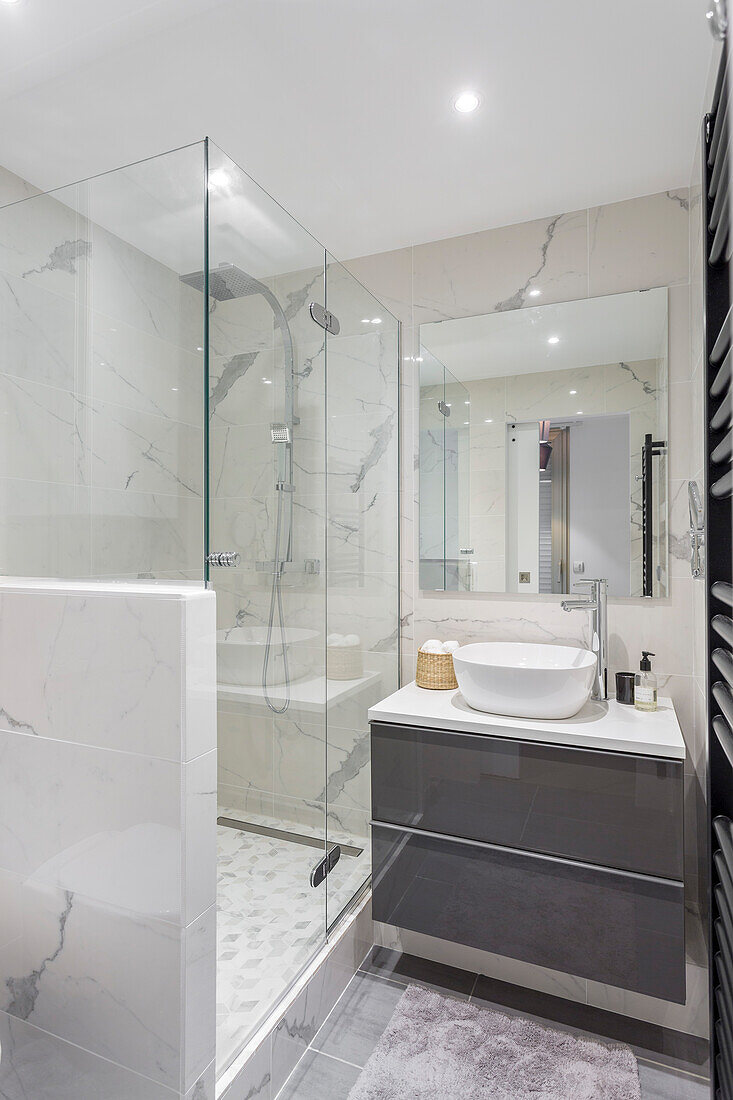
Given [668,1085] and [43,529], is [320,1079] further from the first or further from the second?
[43,529]

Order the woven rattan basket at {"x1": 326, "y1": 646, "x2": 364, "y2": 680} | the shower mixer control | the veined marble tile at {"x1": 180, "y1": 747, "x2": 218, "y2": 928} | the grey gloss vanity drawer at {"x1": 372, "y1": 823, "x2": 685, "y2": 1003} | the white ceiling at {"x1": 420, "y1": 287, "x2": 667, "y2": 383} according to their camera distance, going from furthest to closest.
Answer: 1. the white ceiling at {"x1": 420, "y1": 287, "x2": 667, "y2": 383}
2. the woven rattan basket at {"x1": 326, "y1": 646, "x2": 364, "y2": 680}
3. the grey gloss vanity drawer at {"x1": 372, "y1": 823, "x2": 685, "y2": 1003}
4. the shower mixer control
5. the veined marble tile at {"x1": 180, "y1": 747, "x2": 218, "y2": 928}

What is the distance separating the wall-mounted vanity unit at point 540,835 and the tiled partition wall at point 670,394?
0.24 m

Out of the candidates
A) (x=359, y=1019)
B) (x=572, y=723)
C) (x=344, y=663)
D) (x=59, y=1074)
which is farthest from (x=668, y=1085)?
(x=59, y=1074)

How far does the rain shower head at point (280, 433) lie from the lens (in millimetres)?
1599

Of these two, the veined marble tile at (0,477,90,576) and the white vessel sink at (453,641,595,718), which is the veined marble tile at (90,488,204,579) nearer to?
the veined marble tile at (0,477,90,576)

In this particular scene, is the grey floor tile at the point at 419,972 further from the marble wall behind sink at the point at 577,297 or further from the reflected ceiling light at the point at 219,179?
the reflected ceiling light at the point at 219,179

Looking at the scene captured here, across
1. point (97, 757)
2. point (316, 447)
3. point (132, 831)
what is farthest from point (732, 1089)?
point (316, 447)

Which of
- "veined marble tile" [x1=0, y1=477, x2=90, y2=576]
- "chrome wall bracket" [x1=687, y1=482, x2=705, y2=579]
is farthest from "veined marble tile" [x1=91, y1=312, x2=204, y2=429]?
"chrome wall bracket" [x1=687, y1=482, x2=705, y2=579]

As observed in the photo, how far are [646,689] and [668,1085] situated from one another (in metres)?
0.99

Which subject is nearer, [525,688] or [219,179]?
[219,179]

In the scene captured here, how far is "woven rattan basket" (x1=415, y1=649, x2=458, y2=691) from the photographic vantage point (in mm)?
2131

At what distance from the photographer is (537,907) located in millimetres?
1678

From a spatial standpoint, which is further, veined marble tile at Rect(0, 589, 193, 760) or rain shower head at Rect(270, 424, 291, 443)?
rain shower head at Rect(270, 424, 291, 443)

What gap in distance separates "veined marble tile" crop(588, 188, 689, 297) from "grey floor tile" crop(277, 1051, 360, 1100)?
2392mm
